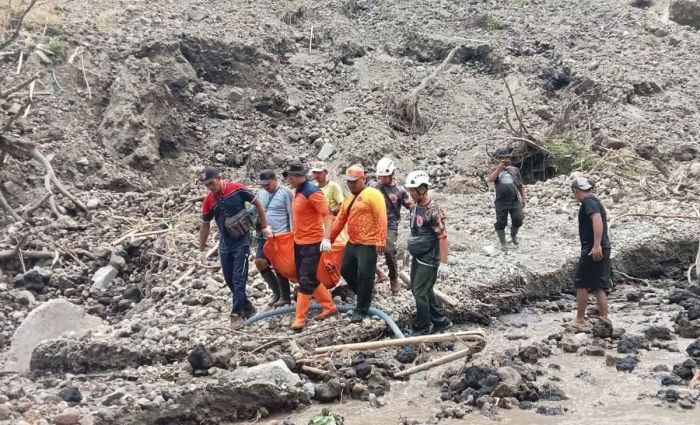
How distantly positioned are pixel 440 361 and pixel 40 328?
3.69 metres

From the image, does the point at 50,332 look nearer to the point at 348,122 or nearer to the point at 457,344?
the point at 457,344

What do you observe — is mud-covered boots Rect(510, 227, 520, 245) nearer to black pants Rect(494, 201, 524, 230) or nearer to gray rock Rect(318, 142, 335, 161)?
black pants Rect(494, 201, 524, 230)

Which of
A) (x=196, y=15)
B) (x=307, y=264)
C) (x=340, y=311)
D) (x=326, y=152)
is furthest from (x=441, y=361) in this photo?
(x=196, y=15)

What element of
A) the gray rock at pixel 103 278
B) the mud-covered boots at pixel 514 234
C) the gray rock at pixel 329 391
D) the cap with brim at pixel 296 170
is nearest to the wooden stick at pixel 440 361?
the gray rock at pixel 329 391

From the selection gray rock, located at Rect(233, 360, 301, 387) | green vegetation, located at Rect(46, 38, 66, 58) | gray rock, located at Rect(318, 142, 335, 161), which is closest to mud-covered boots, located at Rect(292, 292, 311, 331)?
gray rock, located at Rect(233, 360, 301, 387)

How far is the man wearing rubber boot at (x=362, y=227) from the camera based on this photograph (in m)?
6.24

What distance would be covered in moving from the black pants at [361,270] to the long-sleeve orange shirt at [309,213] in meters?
0.32

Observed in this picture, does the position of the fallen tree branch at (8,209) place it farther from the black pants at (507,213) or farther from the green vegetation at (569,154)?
the green vegetation at (569,154)

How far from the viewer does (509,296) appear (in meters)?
7.78

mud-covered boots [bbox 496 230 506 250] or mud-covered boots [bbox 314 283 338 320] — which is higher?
mud-covered boots [bbox 496 230 506 250]

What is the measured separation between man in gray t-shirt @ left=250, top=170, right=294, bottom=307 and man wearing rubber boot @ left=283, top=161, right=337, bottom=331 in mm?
273

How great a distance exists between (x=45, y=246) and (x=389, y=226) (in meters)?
5.22

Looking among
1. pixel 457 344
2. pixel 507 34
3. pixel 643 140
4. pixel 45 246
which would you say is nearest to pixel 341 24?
pixel 507 34

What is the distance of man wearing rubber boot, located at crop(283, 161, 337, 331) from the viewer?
6.28 m
